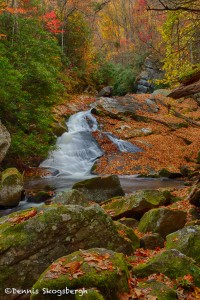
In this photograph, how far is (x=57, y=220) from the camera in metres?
4.75

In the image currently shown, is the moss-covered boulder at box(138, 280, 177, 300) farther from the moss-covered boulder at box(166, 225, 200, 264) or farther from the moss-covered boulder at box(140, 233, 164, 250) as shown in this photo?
the moss-covered boulder at box(140, 233, 164, 250)

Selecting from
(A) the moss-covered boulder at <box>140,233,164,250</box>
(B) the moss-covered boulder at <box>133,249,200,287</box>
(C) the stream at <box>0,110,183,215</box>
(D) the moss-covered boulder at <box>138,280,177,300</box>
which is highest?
(D) the moss-covered boulder at <box>138,280,177,300</box>

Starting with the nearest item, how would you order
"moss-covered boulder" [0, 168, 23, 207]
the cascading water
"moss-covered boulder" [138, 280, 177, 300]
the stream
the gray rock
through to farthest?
"moss-covered boulder" [138, 280, 177, 300] < "moss-covered boulder" [0, 168, 23, 207] < the stream < the cascading water < the gray rock

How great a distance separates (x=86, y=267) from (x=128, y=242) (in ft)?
7.07

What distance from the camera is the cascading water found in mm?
16750

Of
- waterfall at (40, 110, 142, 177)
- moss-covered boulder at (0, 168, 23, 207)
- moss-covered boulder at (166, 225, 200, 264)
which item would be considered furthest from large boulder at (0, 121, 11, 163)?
moss-covered boulder at (166, 225, 200, 264)

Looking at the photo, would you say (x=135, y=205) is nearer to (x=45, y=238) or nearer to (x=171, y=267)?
(x=45, y=238)

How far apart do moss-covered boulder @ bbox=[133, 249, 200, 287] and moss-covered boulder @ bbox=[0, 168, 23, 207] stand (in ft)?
22.9

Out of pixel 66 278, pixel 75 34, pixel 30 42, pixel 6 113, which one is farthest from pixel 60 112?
pixel 66 278

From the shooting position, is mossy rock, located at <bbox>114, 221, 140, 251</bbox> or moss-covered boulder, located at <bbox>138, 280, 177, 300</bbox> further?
mossy rock, located at <bbox>114, 221, 140, 251</bbox>

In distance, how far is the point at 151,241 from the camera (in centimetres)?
596

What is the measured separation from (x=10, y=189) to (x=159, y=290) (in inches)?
308

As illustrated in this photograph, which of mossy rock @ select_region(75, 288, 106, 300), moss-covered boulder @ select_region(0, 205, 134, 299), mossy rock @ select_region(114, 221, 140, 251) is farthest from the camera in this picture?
mossy rock @ select_region(114, 221, 140, 251)

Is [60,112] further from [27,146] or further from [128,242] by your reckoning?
[128,242]
